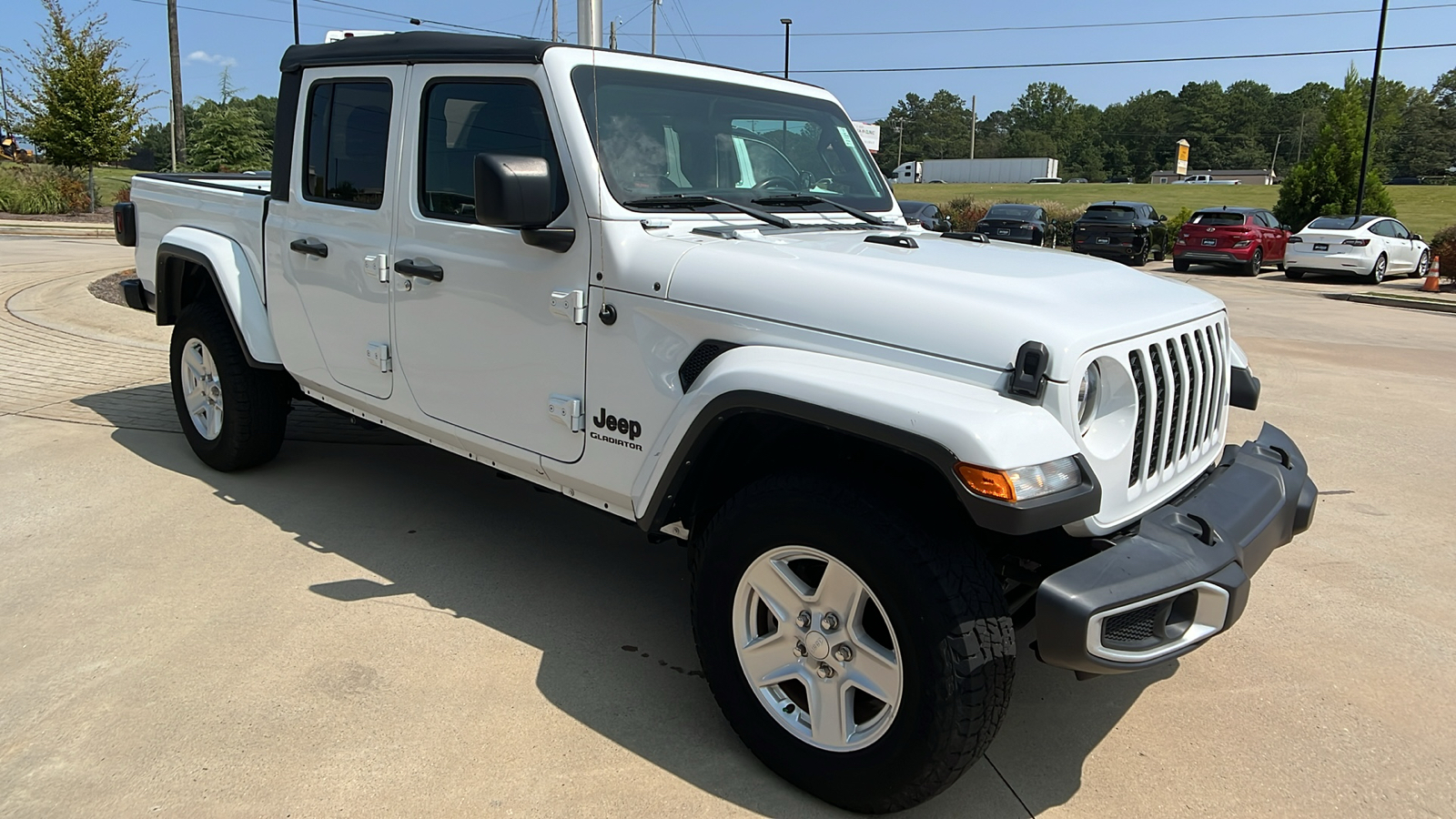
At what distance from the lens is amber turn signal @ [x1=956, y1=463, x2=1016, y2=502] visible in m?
2.18

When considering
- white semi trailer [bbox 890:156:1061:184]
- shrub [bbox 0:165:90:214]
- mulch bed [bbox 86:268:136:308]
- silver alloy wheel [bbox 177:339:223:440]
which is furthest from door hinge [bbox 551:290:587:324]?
white semi trailer [bbox 890:156:1061:184]

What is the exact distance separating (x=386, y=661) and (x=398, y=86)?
2114 mm

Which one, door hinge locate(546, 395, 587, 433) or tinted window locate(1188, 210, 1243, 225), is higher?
tinted window locate(1188, 210, 1243, 225)

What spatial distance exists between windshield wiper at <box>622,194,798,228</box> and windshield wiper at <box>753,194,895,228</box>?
183 millimetres

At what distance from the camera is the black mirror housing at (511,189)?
9.38ft

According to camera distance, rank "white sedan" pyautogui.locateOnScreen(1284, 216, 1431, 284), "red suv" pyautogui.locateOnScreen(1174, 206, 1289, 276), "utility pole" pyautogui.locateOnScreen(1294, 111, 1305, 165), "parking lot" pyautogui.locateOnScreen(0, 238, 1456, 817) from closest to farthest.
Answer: "parking lot" pyautogui.locateOnScreen(0, 238, 1456, 817)
"white sedan" pyautogui.locateOnScreen(1284, 216, 1431, 284)
"red suv" pyautogui.locateOnScreen(1174, 206, 1289, 276)
"utility pole" pyautogui.locateOnScreen(1294, 111, 1305, 165)

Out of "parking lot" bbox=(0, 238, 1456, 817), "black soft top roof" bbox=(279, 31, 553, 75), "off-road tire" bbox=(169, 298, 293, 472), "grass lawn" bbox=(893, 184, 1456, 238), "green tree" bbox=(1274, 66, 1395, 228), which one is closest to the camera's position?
"parking lot" bbox=(0, 238, 1456, 817)

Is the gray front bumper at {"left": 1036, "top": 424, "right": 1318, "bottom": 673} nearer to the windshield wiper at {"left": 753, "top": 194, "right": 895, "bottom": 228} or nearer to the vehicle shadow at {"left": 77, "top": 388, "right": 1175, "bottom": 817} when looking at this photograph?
the vehicle shadow at {"left": 77, "top": 388, "right": 1175, "bottom": 817}

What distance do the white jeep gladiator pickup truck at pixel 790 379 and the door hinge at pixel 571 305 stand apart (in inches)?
0.4

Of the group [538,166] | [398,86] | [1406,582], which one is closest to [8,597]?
[398,86]

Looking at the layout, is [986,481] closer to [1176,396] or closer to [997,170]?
[1176,396]

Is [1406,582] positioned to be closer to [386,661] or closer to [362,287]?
[386,661]

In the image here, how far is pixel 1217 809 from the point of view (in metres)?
2.72

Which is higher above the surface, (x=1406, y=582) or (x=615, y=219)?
(x=615, y=219)
